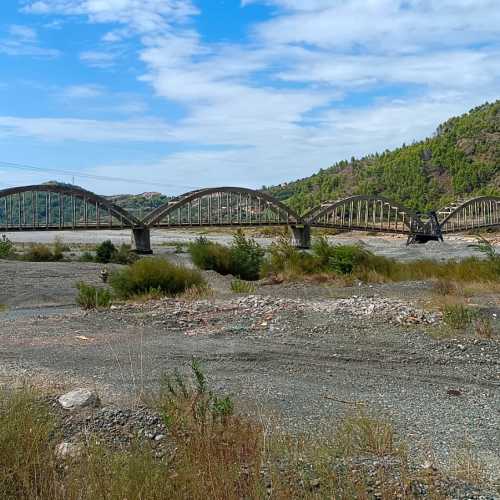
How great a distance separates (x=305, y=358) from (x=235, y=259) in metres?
18.7

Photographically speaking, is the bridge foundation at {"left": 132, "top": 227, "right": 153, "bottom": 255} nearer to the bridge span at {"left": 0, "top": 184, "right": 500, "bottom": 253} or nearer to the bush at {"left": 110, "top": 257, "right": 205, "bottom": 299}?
the bridge span at {"left": 0, "top": 184, "right": 500, "bottom": 253}

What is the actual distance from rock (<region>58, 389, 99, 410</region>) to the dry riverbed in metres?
0.23

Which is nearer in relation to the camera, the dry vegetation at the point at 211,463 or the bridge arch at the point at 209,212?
the dry vegetation at the point at 211,463

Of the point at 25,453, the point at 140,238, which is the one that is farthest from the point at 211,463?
the point at 140,238

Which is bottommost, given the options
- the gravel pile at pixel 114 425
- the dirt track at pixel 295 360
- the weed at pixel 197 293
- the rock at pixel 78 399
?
the dirt track at pixel 295 360

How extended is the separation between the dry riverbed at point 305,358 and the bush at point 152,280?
2.76 m

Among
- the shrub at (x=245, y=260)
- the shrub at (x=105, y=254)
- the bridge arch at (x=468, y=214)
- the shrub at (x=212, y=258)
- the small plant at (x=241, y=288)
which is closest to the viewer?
the small plant at (x=241, y=288)

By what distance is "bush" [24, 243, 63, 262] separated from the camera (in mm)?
44375

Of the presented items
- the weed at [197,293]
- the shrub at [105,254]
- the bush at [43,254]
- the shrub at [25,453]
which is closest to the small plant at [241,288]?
the weed at [197,293]

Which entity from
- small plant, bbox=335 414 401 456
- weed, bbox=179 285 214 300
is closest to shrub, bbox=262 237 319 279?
weed, bbox=179 285 214 300

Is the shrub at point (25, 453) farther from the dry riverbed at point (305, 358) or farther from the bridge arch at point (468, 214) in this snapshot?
the bridge arch at point (468, 214)

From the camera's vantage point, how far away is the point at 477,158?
430 ft

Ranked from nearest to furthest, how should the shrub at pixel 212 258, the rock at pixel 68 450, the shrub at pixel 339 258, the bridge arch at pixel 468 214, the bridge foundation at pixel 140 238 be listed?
the rock at pixel 68 450 < the shrub at pixel 339 258 < the shrub at pixel 212 258 < the bridge foundation at pixel 140 238 < the bridge arch at pixel 468 214

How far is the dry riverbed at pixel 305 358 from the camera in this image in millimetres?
6777
